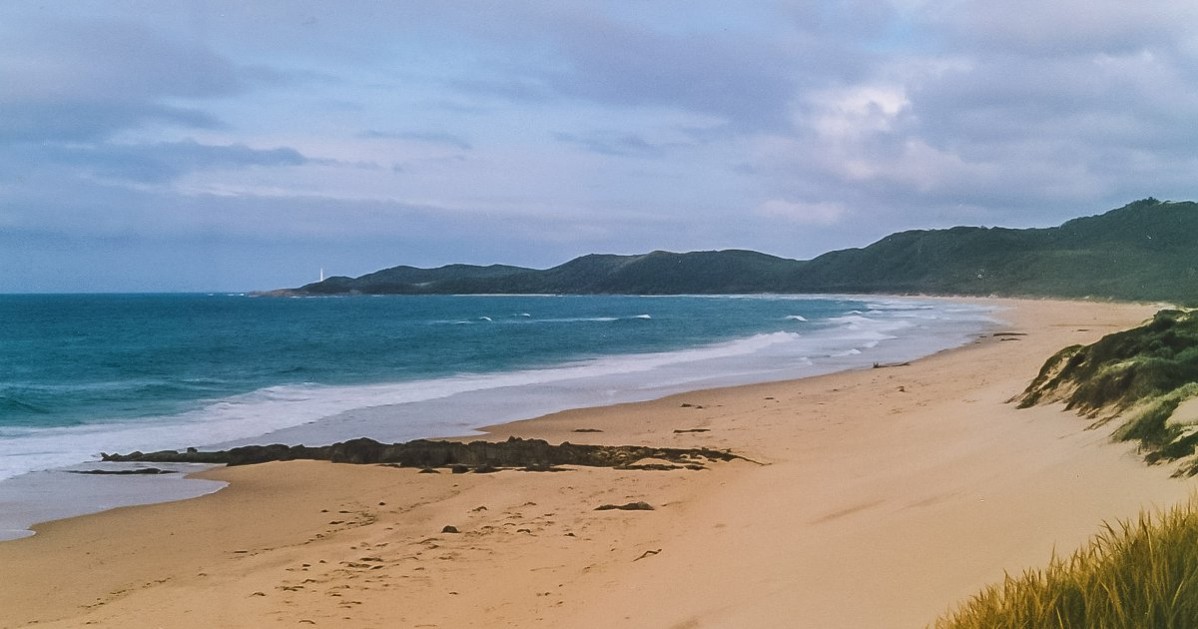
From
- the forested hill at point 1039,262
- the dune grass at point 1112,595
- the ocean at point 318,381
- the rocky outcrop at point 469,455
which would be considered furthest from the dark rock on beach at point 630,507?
the forested hill at point 1039,262

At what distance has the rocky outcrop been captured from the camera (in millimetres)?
12188

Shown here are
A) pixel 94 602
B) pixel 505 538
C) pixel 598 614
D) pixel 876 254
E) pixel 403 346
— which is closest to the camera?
pixel 598 614

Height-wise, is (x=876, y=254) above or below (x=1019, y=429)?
above

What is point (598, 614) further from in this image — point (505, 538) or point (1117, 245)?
point (1117, 245)

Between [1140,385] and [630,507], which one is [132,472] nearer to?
[630,507]

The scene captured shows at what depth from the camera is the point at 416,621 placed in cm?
601

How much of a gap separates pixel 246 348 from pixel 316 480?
35.9m

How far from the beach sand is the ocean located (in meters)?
2.21

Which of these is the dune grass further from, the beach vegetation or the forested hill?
the forested hill

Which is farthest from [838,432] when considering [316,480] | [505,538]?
[316,480]

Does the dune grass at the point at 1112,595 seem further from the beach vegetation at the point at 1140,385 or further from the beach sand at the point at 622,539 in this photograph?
the beach vegetation at the point at 1140,385

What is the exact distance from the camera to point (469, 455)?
12508 millimetres

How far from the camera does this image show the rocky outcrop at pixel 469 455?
40.0 feet

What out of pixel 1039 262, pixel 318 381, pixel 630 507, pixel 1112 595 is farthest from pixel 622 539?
pixel 1039 262
